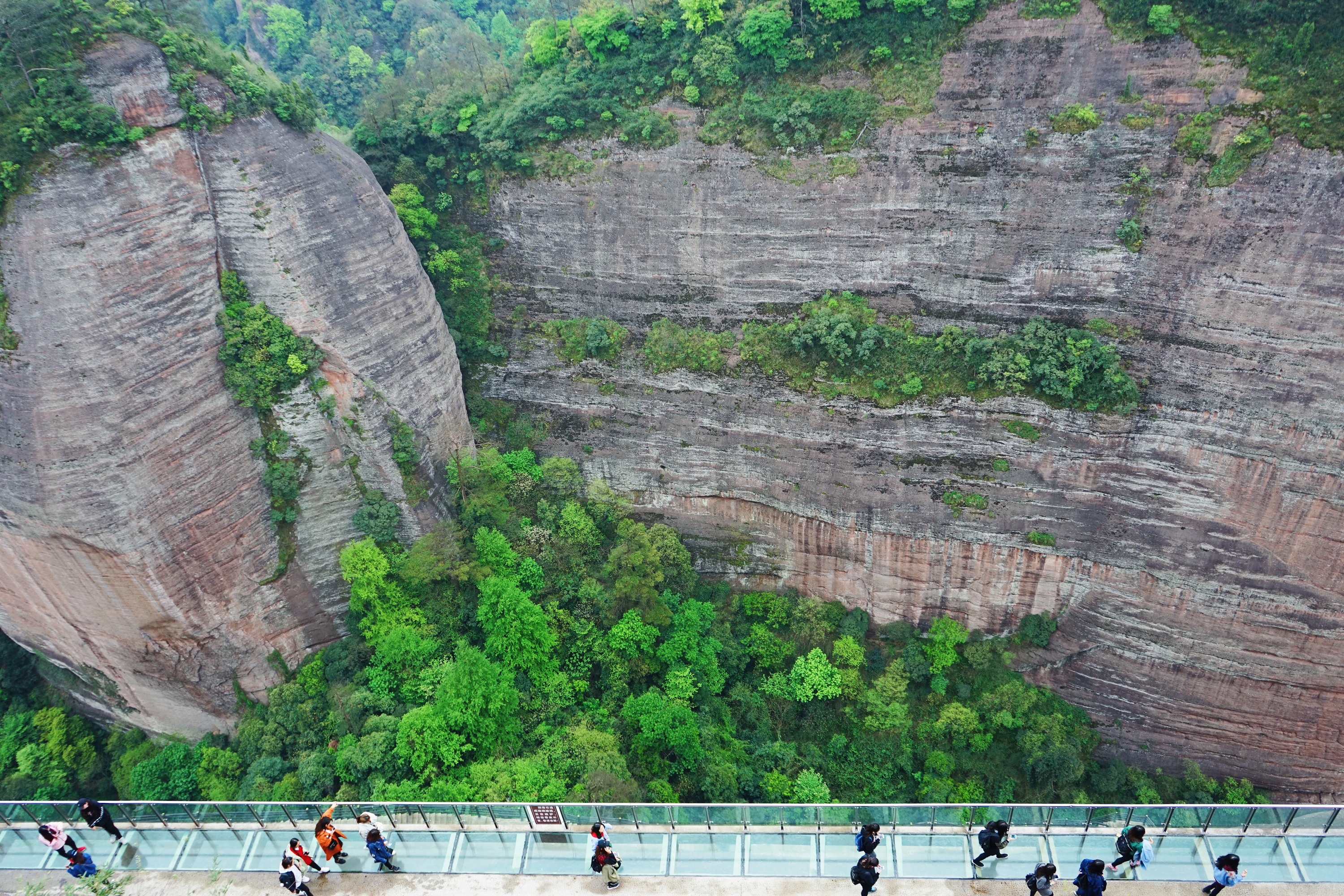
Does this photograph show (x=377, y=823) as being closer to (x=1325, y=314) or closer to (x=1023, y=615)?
(x=1023, y=615)

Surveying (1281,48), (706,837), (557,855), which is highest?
(1281,48)

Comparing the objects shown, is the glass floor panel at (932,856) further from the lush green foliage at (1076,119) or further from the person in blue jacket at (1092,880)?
the lush green foliage at (1076,119)

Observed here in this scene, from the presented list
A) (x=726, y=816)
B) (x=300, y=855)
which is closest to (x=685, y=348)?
(x=726, y=816)

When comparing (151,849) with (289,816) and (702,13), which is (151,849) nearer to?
(289,816)

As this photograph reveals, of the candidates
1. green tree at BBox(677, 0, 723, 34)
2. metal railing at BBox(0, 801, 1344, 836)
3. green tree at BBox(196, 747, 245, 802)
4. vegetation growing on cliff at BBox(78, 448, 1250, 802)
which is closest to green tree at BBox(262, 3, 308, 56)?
green tree at BBox(677, 0, 723, 34)

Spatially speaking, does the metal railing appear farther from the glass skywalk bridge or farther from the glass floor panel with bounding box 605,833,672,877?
the glass floor panel with bounding box 605,833,672,877

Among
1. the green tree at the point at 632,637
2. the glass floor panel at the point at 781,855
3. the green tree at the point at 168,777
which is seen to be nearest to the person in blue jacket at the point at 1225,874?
the glass floor panel at the point at 781,855

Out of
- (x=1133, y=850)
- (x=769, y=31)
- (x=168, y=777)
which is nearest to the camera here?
(x=1133, y=850)
